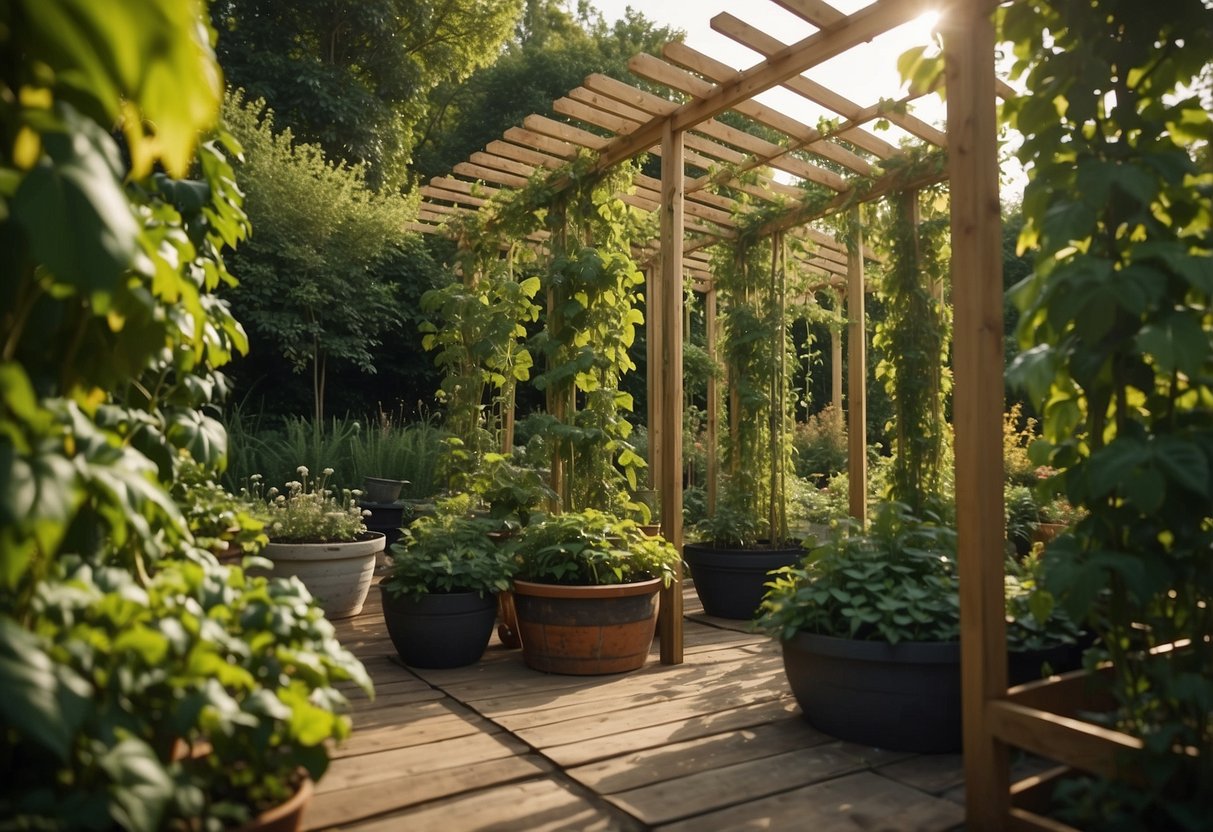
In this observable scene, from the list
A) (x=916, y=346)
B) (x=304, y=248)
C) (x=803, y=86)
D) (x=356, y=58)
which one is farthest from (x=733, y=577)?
(x=356, y=58)

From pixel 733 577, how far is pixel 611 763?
7.71 ft

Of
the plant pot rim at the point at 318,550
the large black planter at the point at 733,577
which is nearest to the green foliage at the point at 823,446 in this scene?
the large black planter at the point at 733,577

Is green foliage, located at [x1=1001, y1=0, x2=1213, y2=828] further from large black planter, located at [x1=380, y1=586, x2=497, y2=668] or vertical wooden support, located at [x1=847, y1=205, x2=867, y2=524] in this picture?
vertical wooden support, located at [x1=847, y1=205, x2=867, y2=524]

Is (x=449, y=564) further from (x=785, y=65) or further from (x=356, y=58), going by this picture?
(x=356, y=58)

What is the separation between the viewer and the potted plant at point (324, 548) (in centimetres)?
411

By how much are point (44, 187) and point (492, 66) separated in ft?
52.7

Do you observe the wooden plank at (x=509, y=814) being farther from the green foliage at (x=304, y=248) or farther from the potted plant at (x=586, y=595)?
the green foliage at (x=304, y=248)

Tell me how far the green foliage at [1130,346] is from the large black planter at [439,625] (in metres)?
2.28

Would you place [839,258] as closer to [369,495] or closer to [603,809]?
[369,495]

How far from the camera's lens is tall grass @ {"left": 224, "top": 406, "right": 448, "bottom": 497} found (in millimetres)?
7316

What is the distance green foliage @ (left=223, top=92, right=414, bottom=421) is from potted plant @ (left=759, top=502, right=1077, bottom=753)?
7142 millimetres

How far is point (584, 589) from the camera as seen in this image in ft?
11.0

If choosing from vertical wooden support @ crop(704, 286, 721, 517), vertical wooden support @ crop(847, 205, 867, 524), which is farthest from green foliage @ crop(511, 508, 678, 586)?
vertical wooden support @ crop(704, 286, 721, 517)

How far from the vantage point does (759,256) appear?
18.6 feet
